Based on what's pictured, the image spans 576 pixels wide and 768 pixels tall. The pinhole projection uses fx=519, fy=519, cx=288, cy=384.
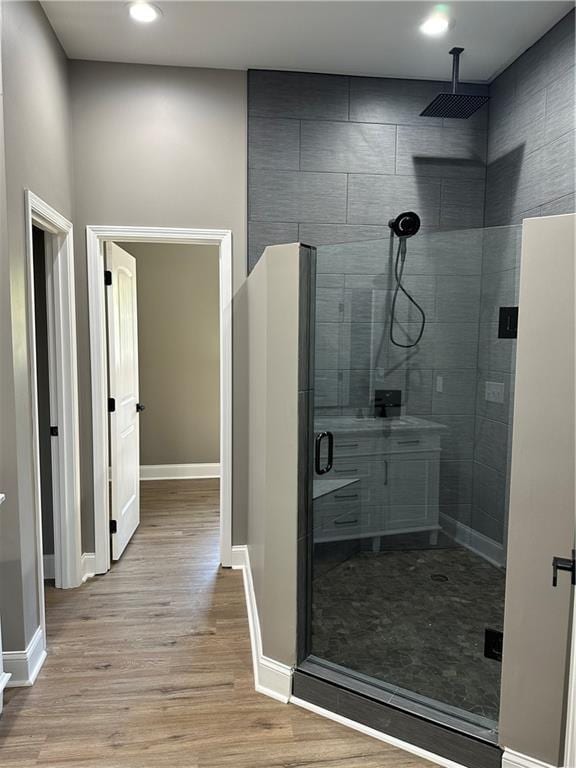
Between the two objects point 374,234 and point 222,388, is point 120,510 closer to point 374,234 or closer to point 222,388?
point 222,388

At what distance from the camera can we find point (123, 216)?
3.15 metres

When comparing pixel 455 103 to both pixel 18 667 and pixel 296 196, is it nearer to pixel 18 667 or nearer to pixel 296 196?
pixel 296 196

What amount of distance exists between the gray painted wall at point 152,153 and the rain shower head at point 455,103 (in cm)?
114

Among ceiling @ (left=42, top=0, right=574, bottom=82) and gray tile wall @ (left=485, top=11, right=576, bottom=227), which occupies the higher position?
ceiling @ (left=42, top=0, right=574, bottom=82)

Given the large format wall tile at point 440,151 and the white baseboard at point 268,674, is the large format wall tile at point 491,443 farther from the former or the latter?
the large format wall tile at point 440,151

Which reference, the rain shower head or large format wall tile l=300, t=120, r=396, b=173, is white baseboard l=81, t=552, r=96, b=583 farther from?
the rain shower head

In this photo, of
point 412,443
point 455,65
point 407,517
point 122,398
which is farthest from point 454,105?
point 122,398

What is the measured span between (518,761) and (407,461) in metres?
1.11

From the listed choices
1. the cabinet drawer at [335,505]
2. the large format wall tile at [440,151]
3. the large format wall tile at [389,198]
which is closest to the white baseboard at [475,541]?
the cabinet drawer at [335,505]

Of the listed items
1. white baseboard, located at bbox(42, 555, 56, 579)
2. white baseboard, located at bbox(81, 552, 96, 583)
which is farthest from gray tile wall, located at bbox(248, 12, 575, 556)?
white baseboard, located at bbox(42, 555, 56, 579)

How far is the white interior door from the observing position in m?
3.38

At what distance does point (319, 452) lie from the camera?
2188mm

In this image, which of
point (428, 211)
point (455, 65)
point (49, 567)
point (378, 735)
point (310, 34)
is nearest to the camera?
point (378, 735)

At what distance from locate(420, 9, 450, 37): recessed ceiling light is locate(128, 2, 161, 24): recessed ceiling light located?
1345mm
